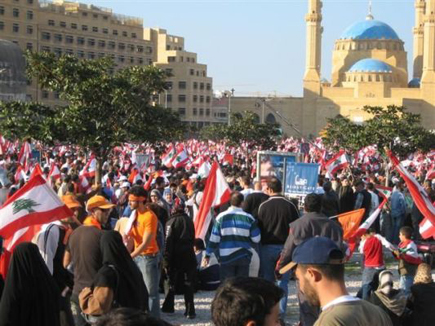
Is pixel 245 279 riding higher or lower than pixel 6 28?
lower

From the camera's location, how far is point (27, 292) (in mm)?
5184

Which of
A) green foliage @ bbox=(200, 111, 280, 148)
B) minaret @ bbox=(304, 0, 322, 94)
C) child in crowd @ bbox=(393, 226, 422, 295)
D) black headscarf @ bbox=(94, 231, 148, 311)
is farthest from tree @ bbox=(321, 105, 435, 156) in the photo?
minaret @ bbox=(304, 0, 322, 94)

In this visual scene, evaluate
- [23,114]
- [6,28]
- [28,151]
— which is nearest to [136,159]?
[28,151]

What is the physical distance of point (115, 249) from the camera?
19.3 ft

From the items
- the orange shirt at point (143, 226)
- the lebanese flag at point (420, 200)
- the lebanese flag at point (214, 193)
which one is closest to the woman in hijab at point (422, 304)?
the lebanese flag at point (420, 200)

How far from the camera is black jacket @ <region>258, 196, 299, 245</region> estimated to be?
28.1 ft

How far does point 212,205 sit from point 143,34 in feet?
284

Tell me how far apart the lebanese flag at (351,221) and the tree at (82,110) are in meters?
8.02

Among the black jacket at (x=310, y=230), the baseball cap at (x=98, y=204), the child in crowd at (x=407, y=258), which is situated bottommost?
the child in crowd at (x=407, y=258)

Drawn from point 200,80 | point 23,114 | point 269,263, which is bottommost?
point 269,263

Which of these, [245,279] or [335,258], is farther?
[335,258]

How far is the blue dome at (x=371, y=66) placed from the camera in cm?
9394

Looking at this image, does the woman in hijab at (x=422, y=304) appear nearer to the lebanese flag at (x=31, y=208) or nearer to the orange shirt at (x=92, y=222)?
the orange shirt at (x=92, y=222)

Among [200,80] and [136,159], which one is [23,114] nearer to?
[136,159]
